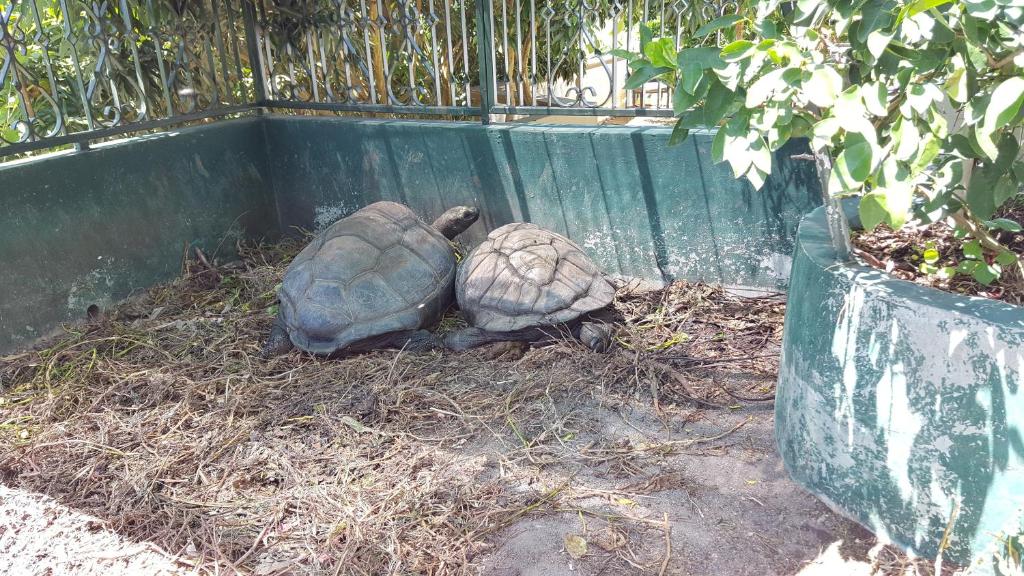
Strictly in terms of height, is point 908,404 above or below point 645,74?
below

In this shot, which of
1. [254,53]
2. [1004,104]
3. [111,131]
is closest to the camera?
[1004,104]

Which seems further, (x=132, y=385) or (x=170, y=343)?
(x=170, y=343)

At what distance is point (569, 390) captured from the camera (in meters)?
3.39

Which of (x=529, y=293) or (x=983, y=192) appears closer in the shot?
(x=983, y=192)

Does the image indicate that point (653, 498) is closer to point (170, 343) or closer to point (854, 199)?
point (854, 199)

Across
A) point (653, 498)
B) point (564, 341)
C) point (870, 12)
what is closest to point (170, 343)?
point (564, 341)

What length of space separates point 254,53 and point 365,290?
256 cm

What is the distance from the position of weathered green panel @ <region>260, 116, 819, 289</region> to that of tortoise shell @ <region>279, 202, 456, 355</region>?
2.23 feet

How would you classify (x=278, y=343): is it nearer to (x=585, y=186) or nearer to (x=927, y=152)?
(x=585, y=186)

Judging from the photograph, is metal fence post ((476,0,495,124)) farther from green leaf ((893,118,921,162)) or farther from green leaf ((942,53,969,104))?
green leaf ((893,118,921,162))

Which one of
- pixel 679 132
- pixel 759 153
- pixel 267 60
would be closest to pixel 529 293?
pixel 679 132

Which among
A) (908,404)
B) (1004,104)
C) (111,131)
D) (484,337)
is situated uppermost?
(1004,104)

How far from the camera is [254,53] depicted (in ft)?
17.6

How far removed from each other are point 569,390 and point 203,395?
174 centimetres
